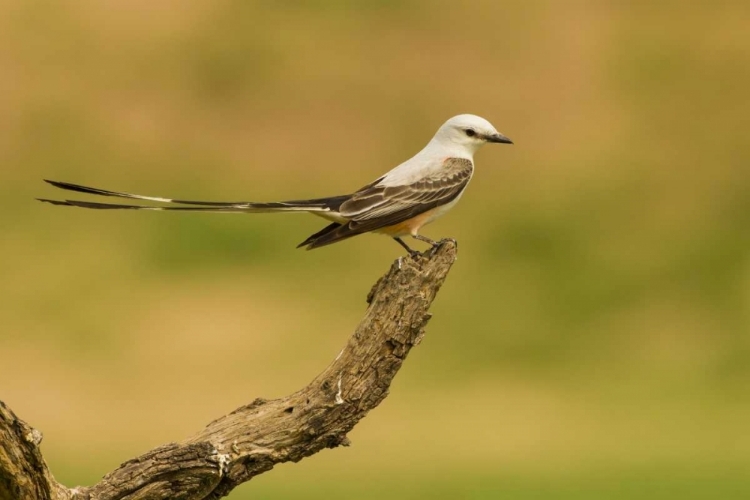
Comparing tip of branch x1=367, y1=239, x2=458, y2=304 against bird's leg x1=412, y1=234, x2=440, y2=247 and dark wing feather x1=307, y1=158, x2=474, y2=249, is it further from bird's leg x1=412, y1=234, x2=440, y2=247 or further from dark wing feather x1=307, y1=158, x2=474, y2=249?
dark wing feather x1=307, y1=158, x2=474, y2=249

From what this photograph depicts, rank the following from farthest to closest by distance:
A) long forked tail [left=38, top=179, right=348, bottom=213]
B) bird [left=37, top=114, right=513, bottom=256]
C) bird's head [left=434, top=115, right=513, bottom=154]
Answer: bird's head [left=434, top=115, right=513, bottom=154] → bird [left=37, top=114, right=513, bottom=256] → long forked tail [left=38, top=179, right=348, bottom=213]

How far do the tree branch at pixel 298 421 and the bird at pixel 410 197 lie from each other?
65cm

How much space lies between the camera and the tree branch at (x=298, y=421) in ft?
14.6

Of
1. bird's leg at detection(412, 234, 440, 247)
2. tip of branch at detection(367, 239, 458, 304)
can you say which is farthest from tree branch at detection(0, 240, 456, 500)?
bird's leg at detection(412, 234, 440, 247)

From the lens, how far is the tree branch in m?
4.45

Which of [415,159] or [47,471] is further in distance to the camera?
[415,159]

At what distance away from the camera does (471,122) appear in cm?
666

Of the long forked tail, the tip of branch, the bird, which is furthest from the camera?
the bird

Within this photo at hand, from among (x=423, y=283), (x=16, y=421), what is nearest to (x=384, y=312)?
(x=423, y=283)

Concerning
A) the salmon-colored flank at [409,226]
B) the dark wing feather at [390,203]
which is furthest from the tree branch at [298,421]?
the salmon-colored flank at [409,226]

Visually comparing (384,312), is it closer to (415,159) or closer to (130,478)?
(130,478)

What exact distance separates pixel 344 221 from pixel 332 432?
1571 mm

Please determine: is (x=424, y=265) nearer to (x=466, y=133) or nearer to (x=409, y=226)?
(x=409, y=226)

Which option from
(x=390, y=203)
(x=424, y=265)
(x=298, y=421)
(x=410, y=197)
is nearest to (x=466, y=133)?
(x=410, y=197)
